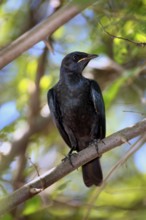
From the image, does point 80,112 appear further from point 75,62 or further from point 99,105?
point 75,62

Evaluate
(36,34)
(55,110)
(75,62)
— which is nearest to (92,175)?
(55,110)

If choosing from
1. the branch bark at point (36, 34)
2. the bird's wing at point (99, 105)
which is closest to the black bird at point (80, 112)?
the bird's wing at point (99, 105)

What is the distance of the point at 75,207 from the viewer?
5648 mm

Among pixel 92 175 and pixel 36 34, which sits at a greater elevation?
pixel 36 34

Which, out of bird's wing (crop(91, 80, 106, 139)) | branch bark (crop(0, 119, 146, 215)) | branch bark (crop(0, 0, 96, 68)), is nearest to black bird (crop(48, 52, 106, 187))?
bird's wing (crop(91, 80, 106, 139))

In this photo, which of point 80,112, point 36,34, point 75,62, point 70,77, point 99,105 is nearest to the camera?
point 36,34

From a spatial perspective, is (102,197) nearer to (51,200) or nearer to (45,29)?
(51,200)

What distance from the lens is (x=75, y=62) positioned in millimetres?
5957

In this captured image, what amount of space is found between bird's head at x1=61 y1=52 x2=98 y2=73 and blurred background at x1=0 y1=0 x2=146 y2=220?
0.34m

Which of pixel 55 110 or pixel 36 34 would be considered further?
pixel 55 110

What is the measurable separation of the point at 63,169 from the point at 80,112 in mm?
1518

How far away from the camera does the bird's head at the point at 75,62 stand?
5898mm

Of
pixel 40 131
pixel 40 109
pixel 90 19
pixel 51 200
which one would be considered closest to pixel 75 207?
pixel 51 200

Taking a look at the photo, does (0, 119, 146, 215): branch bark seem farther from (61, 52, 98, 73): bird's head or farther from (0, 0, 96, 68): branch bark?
(61, 52, 98, 73): bird's head
